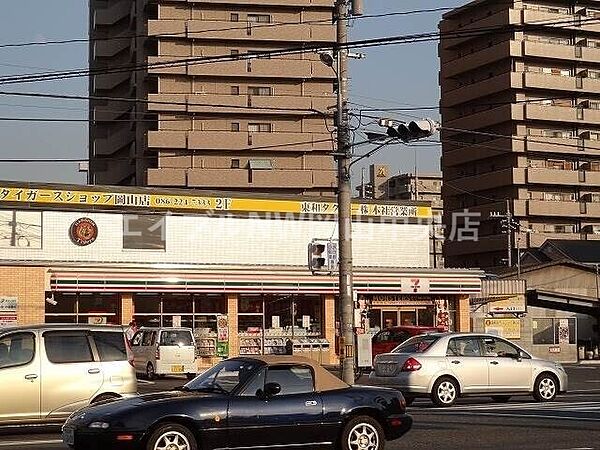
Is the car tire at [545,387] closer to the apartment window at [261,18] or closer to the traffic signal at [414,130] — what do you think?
the traffic signal at [414,130]

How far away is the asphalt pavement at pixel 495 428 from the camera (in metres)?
15.2

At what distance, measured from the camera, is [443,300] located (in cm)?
4731

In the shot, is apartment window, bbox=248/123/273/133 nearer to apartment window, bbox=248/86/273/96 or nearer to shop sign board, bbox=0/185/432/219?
apartment window, bbox=248/86/273/96

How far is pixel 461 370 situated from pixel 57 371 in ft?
29.8

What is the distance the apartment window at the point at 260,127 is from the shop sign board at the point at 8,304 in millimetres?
38553

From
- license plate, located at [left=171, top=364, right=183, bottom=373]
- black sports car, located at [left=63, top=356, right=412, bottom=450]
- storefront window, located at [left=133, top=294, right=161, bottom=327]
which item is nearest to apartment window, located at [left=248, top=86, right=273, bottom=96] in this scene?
storefront window, located at [left=133, top=294, right=161, bottom=327]

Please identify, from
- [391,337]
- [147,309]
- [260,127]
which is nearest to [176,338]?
[147,309]

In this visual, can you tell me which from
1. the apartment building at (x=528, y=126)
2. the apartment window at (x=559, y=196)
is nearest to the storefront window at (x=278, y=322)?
the apartment building at (x=528, y=126)

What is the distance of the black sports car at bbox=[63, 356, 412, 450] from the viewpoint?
12250 millimetres

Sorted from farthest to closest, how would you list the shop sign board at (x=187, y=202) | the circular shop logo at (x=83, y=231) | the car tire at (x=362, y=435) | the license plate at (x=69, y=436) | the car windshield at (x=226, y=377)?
the circular shop logo at (x=83, y=231)
the shop sign board at (x=187, y=202)
the car tire at (x=362, y=435)
the car windshield at (x=226, y=377)
the license plate at (x=69, y=436)

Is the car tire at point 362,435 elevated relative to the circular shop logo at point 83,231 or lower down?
lower down

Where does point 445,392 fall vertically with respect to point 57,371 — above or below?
below

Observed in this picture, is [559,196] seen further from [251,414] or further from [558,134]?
[251,414]

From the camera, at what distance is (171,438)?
12.4 m
